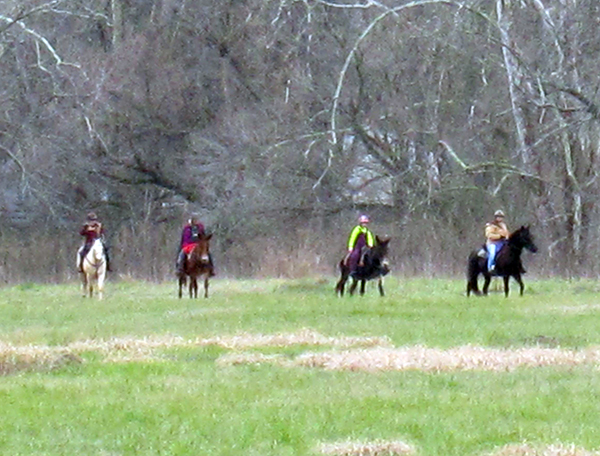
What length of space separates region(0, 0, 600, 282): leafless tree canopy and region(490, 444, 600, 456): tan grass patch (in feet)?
96.1

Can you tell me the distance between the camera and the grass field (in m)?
11.5

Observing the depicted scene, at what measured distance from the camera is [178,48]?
57.7m

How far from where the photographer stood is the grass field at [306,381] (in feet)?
37.7

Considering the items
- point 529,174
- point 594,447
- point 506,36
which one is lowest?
point 594,447

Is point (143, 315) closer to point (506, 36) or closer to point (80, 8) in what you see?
point (506, 36)

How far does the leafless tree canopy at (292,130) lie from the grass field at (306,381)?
55.2ft

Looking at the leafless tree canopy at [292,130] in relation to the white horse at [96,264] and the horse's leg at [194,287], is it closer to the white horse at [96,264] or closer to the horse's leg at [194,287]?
the white horse at [96,264]

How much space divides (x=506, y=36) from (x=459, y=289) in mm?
7978

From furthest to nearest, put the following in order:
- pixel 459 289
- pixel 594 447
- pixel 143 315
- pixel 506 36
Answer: pixel 506 36 < pixel 459 289 < pixel 143 315 < pixel 594 447

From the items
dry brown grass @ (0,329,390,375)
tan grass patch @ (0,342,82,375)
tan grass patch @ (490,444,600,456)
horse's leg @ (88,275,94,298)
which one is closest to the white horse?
horse's leg @ (88,275,94,298)

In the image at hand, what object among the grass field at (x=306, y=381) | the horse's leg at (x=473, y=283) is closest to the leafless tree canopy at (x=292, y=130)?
the horse's leg at (x=473, y=283)

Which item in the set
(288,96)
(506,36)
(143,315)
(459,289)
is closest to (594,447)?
(143,315)

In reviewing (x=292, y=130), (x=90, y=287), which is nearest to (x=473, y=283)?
(x=90, y=287)

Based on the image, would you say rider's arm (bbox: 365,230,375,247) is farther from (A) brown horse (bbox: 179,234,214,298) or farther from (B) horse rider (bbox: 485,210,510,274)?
(A) brown horse (bbox: 179,234,214,298)
